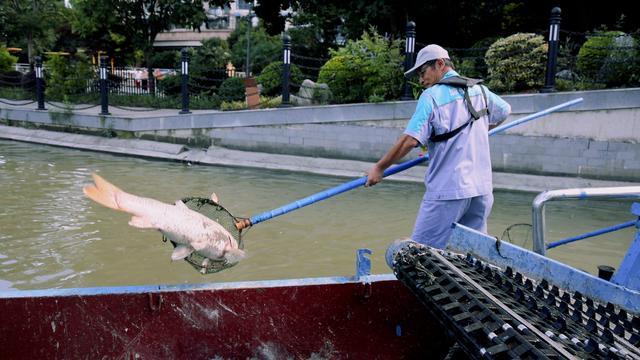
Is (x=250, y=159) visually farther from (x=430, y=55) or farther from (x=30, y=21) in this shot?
(x=30, y=21)

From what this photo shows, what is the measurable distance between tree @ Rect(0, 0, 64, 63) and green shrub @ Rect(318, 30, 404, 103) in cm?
1940

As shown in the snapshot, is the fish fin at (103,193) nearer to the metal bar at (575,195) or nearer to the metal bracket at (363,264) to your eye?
the metal bracket at (363,264)

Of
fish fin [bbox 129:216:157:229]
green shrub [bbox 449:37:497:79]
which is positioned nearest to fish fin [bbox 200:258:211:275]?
fish fin [bbox 129:216:157:229]

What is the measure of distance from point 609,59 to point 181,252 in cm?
915

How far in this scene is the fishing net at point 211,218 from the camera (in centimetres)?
387

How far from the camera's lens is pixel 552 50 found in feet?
33.7

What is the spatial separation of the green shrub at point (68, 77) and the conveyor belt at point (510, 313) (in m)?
16.4

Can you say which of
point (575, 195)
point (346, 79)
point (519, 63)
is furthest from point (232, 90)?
point (575, 195)

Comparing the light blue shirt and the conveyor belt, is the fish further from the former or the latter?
the light blue shirt

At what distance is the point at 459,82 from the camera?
389 cm

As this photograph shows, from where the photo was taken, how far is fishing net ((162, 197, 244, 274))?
12.7 ft

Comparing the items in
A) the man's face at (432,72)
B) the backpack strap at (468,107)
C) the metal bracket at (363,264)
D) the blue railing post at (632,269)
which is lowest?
the metal bracket at (363,264)

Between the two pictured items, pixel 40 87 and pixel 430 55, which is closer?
pixel 430 55

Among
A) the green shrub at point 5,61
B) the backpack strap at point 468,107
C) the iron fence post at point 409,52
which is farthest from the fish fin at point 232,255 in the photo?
the green shrub at point 5,61
